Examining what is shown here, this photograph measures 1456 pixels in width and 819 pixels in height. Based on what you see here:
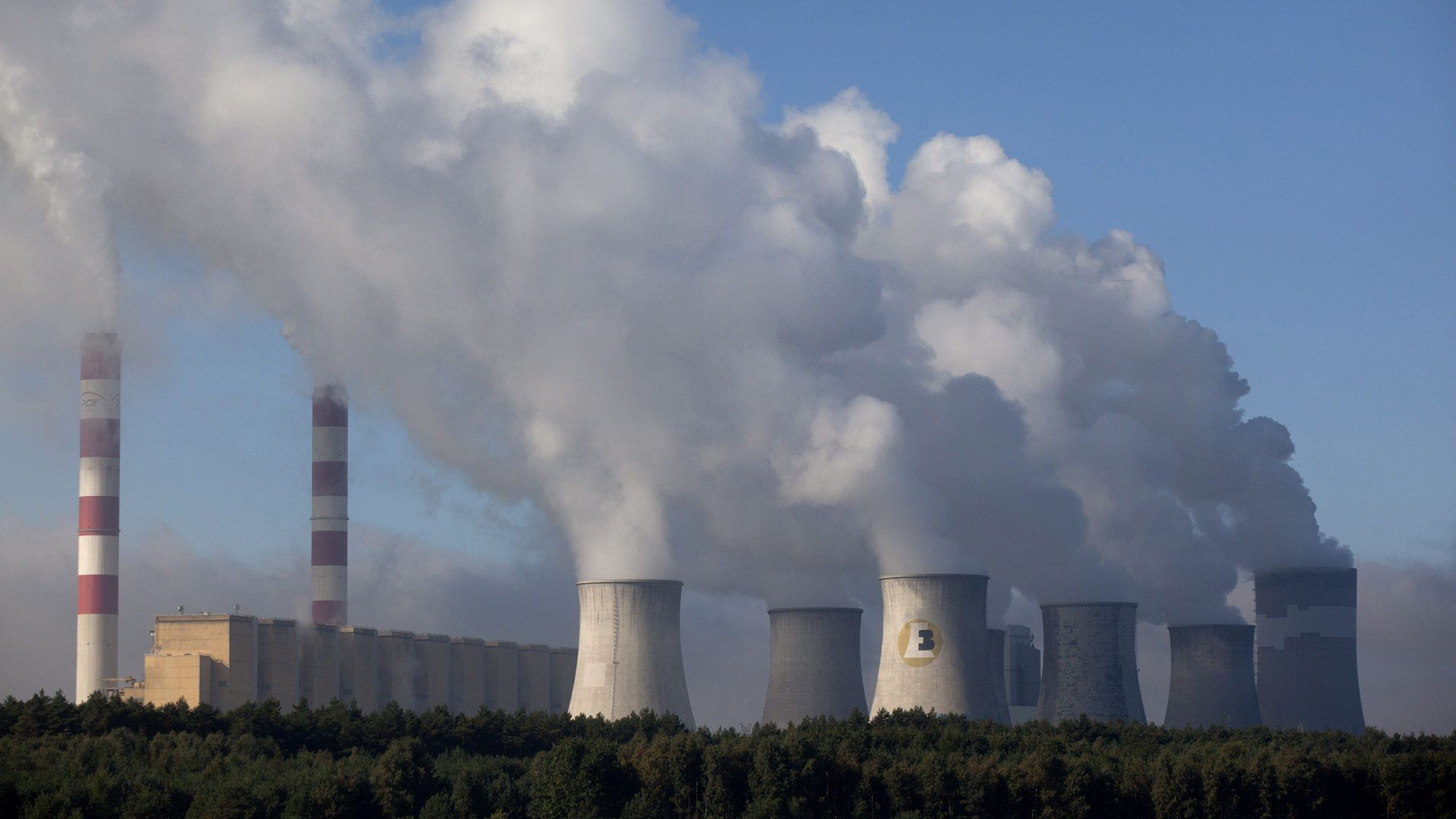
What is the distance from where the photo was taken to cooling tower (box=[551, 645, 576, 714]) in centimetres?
5281

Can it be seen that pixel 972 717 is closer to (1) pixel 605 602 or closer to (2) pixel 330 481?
(1) pixel 605 602

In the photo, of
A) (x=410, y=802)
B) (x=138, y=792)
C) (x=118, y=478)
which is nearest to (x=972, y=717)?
(x=410, y=802)

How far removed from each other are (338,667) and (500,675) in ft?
28.3

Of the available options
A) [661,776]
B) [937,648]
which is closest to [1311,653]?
[937,648]

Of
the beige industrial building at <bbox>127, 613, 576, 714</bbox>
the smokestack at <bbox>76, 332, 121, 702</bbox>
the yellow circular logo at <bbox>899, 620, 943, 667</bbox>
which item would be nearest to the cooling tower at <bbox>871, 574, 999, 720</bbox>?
the yellow circular logo at <bbox>899, 620, 943, 667</bbox>

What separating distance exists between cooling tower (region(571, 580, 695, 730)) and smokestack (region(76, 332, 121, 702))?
1275 centimetres

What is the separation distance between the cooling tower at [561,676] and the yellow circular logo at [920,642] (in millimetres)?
20897

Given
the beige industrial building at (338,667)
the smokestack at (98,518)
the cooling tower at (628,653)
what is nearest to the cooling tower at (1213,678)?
the cooling tower at (628,653)

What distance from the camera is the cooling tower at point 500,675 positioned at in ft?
163

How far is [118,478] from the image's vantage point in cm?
3991

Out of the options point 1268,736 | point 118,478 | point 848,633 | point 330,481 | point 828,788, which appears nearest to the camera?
point 828,788

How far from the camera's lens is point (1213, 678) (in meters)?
39.1

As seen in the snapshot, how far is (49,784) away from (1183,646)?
87.2 feet

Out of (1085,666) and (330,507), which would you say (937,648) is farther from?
(330,507)
